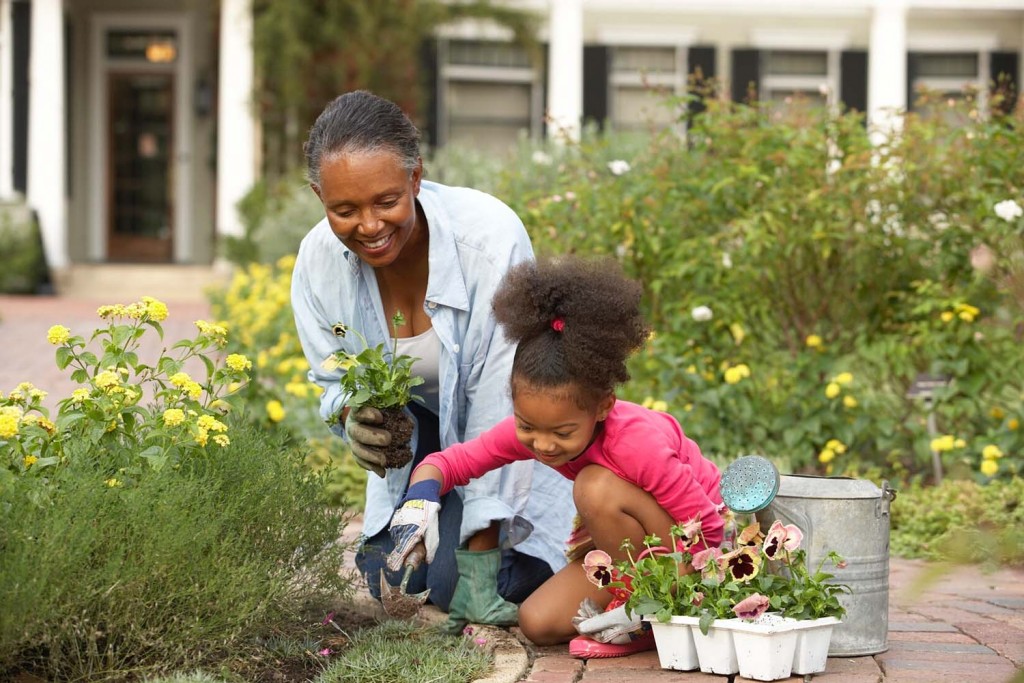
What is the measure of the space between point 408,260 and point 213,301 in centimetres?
615

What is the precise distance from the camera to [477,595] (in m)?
3.02

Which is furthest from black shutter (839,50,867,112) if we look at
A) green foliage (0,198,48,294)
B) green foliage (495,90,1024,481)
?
green foliage (495,90,1024,481)

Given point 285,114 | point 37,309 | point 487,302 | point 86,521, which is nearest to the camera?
point 86,521

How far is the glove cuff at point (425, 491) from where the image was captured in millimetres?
2795

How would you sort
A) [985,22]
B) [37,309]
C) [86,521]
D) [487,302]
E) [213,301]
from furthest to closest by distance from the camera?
[985,22]
[37,309]
[213,301]
[487,302]
[86,521]

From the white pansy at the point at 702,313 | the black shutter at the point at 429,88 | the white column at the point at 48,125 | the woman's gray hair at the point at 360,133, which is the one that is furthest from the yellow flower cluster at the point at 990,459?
the white column at the point at 48,125

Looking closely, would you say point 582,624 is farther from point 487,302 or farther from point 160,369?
point 160,369

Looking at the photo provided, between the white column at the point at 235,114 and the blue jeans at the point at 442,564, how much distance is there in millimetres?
10166

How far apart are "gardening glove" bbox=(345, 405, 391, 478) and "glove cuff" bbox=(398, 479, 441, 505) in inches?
6.1

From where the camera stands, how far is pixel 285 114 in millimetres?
13344

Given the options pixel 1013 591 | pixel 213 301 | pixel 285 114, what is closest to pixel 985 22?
pixel 285 114

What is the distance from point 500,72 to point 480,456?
1223 centimetres

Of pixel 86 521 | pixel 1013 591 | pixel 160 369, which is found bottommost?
pixel 1013 591

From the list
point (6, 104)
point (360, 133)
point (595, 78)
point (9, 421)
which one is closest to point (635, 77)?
point (595, 78)
